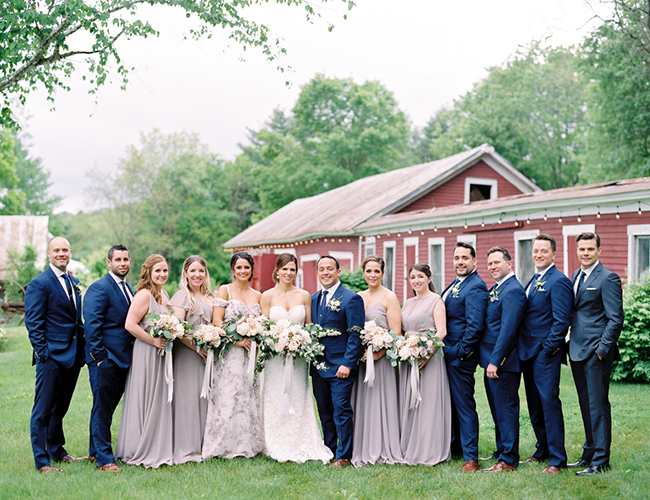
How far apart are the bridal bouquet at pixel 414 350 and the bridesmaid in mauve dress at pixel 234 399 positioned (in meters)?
1.46

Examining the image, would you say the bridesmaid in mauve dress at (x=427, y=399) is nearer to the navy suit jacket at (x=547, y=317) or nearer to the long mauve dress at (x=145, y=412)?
the navy suit jacket at (x=547, y=317)

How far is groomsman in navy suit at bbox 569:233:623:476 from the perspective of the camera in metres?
5.47

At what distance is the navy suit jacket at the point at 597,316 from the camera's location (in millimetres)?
5434

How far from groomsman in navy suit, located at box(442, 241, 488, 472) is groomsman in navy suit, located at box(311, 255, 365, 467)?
899 mm

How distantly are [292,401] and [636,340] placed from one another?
255 inches

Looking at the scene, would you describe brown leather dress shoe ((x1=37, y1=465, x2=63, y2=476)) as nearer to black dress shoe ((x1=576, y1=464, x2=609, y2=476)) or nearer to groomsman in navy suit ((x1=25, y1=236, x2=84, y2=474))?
groomsman in navy suit ((x1=25, y1=236, x2=84, y2=474))

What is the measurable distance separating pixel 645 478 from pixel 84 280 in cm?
2929

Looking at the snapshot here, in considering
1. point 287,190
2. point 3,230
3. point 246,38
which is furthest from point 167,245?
point 246,38

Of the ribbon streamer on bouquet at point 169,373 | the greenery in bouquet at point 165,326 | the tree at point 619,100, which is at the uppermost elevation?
the tree at point 619,100

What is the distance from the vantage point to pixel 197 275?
622cm

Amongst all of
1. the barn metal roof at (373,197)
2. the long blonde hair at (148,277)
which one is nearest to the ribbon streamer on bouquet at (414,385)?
the long blonde hair at (148,277)

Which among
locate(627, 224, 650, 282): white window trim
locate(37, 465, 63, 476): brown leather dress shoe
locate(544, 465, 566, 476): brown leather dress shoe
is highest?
locate(627, 224, 650, 282): white window trim

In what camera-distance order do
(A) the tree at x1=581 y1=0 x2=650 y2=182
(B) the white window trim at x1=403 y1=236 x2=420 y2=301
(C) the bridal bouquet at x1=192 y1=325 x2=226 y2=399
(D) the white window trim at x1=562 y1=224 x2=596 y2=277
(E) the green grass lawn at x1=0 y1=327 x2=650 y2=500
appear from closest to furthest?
(E) the green grass lawn at x1=0 y1=327 x2=650 y2=500
(C) the bridal bouquet at x1=192 y1=325 x2=226 y2=399
(D) the white window trim at x1=562 y1=224 x2=596 y2=277
(B) the white window trim at x1=403 y1=236 x2=420 y2=301
(A) the tree at x1=581 y1=0 x2=650 y2=182

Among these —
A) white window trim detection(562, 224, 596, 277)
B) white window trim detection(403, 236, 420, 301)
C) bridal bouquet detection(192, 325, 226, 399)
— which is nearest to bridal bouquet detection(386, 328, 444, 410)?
bridal bouquet detection(192, 325, 226, 399)
